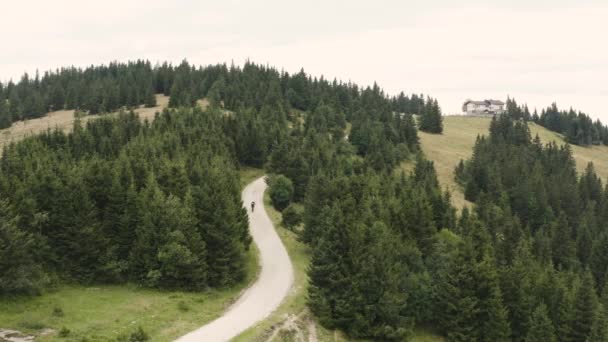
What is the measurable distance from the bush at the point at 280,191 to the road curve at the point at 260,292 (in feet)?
16.3

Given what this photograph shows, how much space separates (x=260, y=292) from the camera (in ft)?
151

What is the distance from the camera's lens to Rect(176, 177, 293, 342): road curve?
35.6m

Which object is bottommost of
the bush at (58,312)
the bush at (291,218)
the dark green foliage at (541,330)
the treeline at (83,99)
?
the dark green foliage at (541,330)

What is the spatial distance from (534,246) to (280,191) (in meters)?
37.6

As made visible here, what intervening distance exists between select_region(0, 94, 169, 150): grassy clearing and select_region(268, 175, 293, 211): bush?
74003 millimetres

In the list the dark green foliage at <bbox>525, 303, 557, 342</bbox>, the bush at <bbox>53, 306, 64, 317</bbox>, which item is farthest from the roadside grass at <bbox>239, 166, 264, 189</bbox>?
the bush at <bbox>53, 306, 64, 317</bbox>

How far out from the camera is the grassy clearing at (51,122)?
146 meters

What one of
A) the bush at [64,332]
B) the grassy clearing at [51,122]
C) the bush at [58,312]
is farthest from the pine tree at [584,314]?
the grassy clearing at [51,122]

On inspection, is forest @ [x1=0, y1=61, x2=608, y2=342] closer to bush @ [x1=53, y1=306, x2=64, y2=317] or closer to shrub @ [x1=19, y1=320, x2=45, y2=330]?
bush @ [x1=53, y1=306, x2=64, y2=317]

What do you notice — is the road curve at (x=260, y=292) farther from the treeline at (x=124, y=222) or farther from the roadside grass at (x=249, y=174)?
the roadside grass at (x=249, y=174)

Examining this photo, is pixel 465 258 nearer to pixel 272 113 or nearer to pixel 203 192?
pixel 203 192

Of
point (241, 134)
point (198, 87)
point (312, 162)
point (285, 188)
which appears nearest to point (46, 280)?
point (285, 188)

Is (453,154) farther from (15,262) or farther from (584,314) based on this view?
(15,262)

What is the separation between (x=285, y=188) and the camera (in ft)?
256
